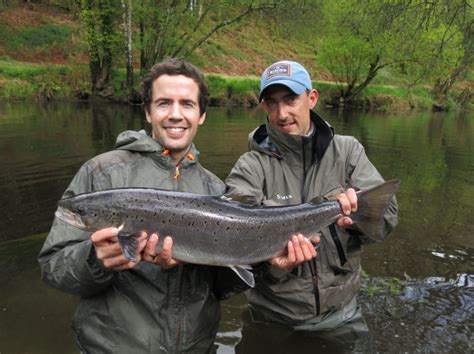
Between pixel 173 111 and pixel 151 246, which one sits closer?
pixel 151 246

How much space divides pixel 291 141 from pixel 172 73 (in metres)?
1.11

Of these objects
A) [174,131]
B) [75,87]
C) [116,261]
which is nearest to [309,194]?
[174,131]

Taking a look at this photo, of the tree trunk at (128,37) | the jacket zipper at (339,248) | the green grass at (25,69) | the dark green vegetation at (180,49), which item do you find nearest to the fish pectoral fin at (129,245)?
the jacket zipper at (339,248)

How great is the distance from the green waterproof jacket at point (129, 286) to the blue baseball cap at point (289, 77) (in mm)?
1173

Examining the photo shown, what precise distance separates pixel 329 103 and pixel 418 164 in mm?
23798

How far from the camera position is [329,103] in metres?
36.3

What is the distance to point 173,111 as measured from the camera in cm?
271

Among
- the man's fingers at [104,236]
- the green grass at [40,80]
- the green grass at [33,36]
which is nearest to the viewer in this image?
the man's fingers at [104,236]

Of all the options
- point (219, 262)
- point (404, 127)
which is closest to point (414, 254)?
point (219, 262)

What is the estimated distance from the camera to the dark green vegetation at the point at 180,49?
26.2 metres

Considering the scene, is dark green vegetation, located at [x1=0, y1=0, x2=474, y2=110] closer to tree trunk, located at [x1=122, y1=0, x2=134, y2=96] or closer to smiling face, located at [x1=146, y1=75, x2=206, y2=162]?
tree trunk, located at [x1=122, y1=0, x2=134, y2=96]

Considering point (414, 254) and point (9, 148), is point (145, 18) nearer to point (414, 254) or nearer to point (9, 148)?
point (9, 148)

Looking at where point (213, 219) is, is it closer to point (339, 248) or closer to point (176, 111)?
point (176, 111)

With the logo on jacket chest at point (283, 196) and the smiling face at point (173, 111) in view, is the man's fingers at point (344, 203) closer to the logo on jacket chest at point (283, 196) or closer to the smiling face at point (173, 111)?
the logo on jacket chest at point (283, 196)
